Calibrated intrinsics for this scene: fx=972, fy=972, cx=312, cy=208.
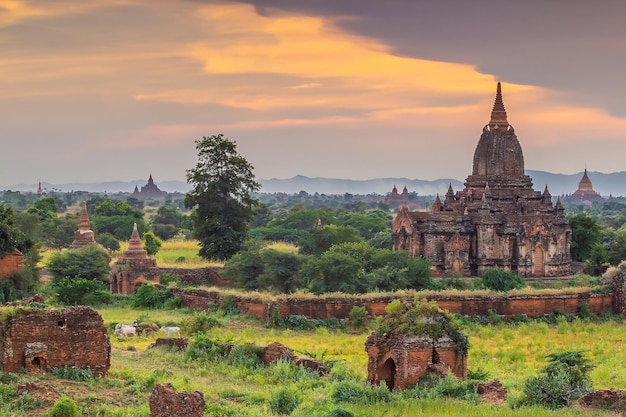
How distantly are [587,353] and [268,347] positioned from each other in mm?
8981

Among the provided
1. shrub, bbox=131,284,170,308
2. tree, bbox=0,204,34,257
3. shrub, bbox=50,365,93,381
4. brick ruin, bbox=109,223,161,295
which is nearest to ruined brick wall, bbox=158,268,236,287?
brick ruin, bbox=109,223,161,295

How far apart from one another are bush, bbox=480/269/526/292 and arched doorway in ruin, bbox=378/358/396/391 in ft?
70.0

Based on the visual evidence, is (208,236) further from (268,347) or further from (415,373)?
(415,373)

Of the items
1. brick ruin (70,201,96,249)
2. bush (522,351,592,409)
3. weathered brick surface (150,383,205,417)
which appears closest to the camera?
weathered brick surface (150,383,205,417)

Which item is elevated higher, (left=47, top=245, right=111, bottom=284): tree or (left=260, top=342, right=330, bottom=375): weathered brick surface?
(left=47, top=245, right=111, bottom=284): tree

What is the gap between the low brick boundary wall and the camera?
30.6 m

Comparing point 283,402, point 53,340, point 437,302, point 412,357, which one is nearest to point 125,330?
point 53,340

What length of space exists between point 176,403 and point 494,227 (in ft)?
112

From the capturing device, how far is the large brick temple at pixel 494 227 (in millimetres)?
46875

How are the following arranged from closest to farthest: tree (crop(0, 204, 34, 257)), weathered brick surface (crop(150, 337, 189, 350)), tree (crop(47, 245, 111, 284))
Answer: weathered brick surface (crop(150, 337, 189, 350))
tree (crop(0, 204, 34, 257))
tree (crop(47, 245, 111, 284))

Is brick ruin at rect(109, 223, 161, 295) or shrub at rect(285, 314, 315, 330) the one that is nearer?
shrub at rect(285, 314, 315, 330)

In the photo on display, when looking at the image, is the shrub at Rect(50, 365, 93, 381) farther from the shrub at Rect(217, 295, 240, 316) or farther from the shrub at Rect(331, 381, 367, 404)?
the shrub at Rect(217, 295, 240, 316)

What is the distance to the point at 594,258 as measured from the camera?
47.2 m

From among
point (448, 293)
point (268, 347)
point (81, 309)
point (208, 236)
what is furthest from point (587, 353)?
point (208, 236)
